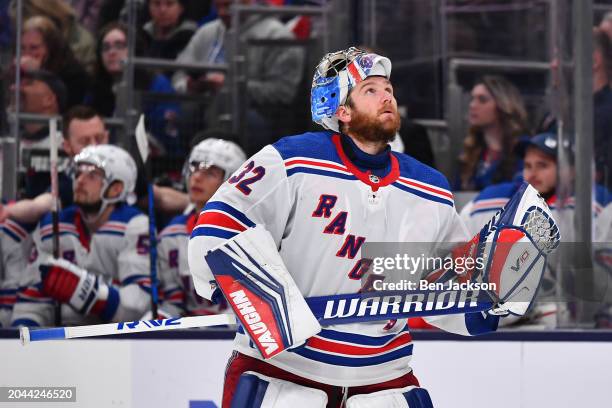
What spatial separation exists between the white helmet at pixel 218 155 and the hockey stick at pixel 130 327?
1883 millimetres

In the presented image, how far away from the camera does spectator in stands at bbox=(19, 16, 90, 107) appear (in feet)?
16.4

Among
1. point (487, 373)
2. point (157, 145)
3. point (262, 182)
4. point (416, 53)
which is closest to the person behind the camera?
point (262, 182)

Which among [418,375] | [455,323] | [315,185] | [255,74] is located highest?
[255,74]

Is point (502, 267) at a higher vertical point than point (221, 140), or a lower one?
lower

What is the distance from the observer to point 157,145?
520 centimetres

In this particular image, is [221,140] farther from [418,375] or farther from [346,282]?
[346,282]

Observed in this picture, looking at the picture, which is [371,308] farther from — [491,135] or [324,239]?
[491,135]

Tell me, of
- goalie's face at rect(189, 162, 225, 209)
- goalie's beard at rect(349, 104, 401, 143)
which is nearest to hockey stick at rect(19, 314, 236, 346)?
goalie's beard at rect(349, 104, 401, 143)

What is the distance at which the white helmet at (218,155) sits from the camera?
4.78 meters

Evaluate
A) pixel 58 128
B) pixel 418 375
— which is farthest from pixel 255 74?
pixel 418 375

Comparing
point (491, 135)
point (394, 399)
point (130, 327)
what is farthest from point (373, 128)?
point (491, 135)

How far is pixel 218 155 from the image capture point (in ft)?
15.7

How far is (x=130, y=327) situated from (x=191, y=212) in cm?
194

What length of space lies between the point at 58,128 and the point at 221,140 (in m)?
0.68
